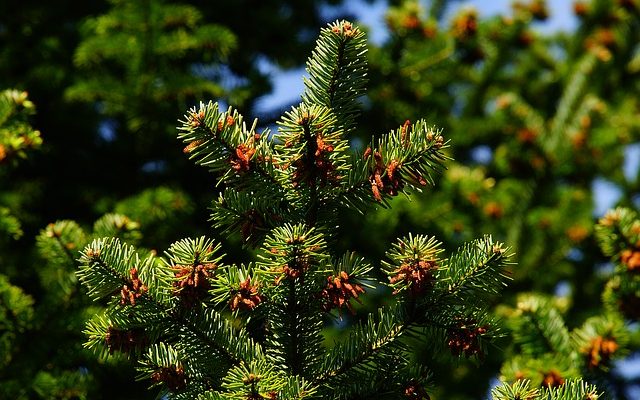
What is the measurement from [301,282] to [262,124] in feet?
7.85

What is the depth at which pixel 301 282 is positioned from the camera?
1.43 meters

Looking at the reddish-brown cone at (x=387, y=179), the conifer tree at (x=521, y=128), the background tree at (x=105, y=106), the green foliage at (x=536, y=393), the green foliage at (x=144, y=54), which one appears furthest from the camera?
Result: the conifer tree at (x=521, y=128)

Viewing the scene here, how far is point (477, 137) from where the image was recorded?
17.2 ft

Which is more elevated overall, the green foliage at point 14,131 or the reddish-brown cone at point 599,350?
the green foliage at point 14,131

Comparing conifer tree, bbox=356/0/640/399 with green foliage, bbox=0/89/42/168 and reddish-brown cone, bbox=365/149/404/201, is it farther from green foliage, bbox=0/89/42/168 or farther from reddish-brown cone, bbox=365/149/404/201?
reddish-brown cone, bbox=365/149/404/201

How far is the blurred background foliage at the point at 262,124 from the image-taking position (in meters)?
2.25

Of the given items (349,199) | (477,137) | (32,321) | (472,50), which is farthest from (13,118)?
(477,137)

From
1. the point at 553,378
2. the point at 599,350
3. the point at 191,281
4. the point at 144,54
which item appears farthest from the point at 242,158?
the point at 144,54

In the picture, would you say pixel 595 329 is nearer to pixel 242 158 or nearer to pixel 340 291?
pixel 340 291

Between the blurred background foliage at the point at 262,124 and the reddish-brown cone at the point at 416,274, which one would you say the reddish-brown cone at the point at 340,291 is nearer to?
the reddish-brown cone at the point at 416,274

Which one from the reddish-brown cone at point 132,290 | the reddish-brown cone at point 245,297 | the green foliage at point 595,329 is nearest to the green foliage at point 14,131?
the reddish-brown cone at point 132,290

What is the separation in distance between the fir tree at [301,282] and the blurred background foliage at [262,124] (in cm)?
26

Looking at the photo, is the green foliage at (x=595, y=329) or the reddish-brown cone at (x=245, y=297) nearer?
the reddish-brown cone at (x=245, y=297)

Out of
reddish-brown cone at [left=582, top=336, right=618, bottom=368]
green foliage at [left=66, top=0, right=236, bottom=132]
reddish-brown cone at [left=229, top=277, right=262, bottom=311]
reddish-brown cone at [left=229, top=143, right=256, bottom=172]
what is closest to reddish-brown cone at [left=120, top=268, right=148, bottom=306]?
reddish-brown cone at [left=229, top=277, right=262, bottom=311]
